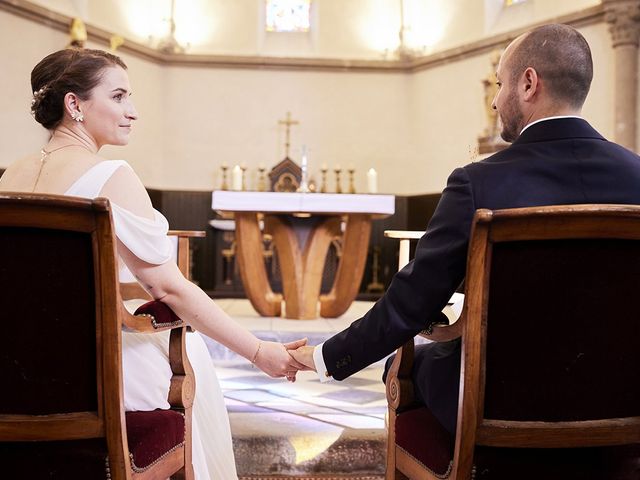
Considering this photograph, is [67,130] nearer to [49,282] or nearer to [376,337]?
[49,282]

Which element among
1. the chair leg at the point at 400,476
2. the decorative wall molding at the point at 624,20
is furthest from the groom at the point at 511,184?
the decorative wall molding at the point at 624,20

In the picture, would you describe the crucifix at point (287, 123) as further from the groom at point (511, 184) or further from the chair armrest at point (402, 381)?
the groom at point (511, 184)

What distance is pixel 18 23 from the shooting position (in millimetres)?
8297

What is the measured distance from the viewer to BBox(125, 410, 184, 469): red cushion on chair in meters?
1.75

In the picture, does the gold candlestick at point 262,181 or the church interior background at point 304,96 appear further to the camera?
the gold candlestick at point 262,181

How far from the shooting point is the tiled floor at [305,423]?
9.73 feet

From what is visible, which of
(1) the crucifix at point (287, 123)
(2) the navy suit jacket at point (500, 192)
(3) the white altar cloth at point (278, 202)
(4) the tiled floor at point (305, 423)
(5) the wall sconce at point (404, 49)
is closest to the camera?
(2) the navy suit jacket at point (500, 192)

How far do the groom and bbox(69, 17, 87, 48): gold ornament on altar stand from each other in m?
7.88

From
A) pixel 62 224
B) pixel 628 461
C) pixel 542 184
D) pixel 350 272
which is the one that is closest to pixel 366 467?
pixel 628 461

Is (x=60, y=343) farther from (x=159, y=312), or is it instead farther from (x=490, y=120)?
(x=490, y=120)

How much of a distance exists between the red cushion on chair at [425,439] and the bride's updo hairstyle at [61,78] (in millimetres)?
1367

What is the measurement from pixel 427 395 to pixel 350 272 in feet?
14.7

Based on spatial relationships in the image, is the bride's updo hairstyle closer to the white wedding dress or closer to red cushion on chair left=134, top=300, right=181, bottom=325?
the white wedding dress

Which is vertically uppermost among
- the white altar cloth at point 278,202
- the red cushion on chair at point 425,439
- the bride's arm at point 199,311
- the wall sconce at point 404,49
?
the wall sconce at point 404,49
